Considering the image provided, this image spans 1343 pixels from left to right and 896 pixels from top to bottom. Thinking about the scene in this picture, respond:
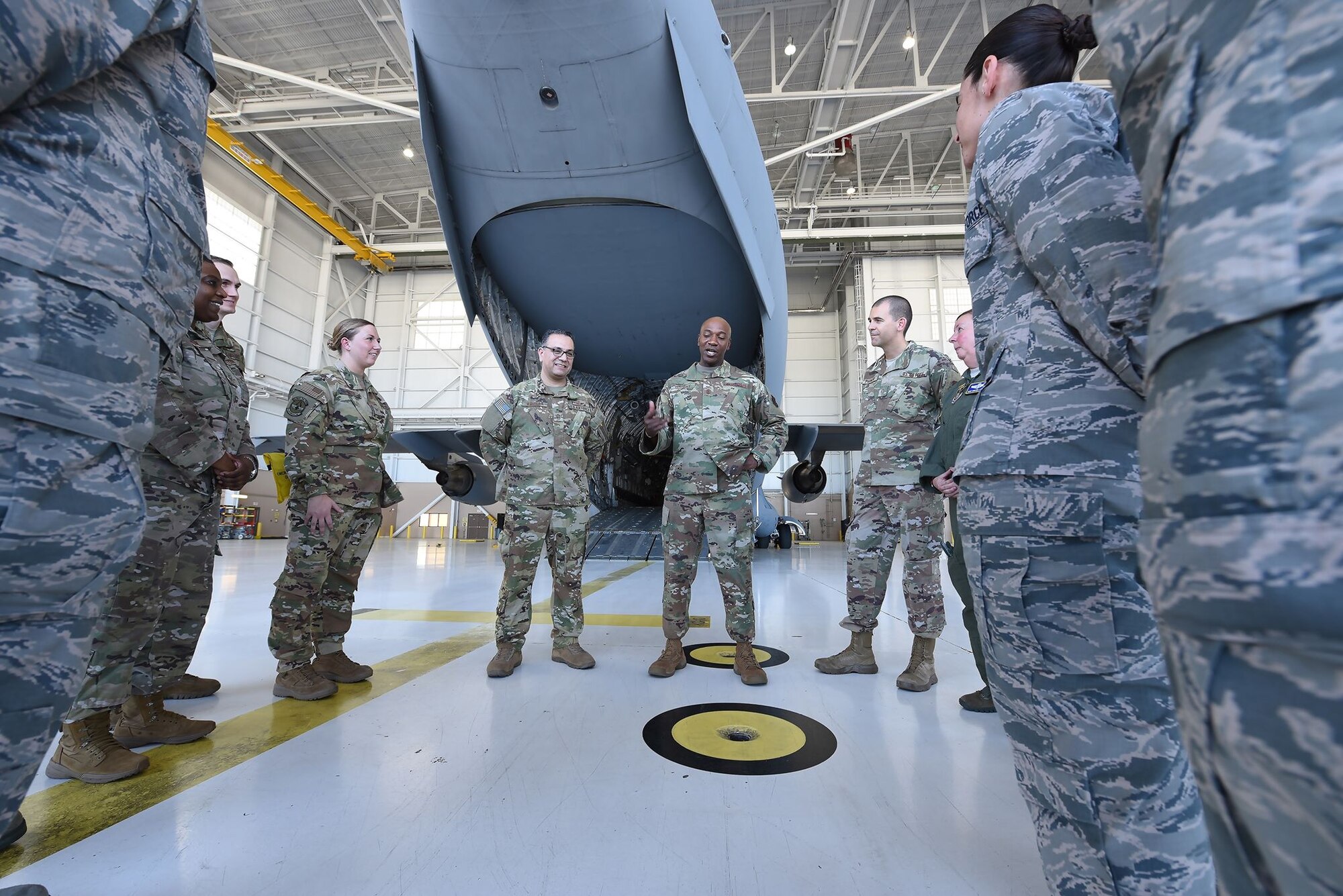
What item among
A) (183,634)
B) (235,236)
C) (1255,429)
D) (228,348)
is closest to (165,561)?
(183,634)

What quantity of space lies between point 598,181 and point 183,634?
3298mm

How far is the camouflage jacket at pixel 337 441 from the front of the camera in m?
2.55

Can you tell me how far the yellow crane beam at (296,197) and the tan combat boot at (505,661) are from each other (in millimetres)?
13369

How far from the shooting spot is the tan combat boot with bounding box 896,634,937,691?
8.47 ft

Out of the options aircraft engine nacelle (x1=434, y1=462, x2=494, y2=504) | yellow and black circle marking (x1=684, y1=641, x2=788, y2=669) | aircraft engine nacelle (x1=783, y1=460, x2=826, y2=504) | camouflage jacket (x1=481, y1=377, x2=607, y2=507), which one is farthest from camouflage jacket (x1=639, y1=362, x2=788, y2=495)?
aircraft engine nacelle (x1=783, y1=460, x2=826, y2=504)

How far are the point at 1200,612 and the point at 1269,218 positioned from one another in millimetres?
281

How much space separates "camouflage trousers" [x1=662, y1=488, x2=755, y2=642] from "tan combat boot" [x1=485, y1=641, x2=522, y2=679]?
68 centimetres

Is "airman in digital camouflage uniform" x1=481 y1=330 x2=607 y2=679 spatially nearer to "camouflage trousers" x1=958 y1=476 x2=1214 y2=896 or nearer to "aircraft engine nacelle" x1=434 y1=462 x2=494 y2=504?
"camouflage trousers" x1=958 y1=476 x2=1214 y2=896

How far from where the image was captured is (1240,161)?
440 millimetres

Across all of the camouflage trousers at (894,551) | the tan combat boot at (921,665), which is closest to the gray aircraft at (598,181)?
the camouflage trousers at (894,551)

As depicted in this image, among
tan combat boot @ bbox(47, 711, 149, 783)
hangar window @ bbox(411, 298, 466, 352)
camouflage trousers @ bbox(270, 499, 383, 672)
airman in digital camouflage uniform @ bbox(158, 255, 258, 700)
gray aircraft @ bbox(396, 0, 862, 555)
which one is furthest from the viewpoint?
hangar window @ bbox(411, 298, 466, 352)

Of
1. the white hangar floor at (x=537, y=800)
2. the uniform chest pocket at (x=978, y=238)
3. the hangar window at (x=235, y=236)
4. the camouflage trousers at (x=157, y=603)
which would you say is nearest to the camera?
the uniform chest pocket at (x=978, y=238)

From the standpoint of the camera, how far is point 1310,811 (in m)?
Result: 0.37

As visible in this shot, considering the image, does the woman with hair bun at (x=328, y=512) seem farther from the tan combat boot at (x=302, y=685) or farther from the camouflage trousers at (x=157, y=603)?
the camouflage trousers at (x=157, y=603)
